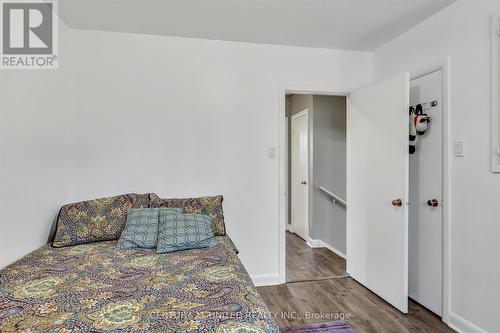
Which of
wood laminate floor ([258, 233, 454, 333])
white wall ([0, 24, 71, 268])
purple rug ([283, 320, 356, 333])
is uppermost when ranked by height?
white wall ([0, 24, 71, 268])

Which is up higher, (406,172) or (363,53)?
(363,53)

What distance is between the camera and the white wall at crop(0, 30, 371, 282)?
264cm

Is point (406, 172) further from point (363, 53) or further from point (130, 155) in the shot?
point (130, 155)

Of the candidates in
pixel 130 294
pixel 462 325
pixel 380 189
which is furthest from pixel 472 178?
pixel 130 294

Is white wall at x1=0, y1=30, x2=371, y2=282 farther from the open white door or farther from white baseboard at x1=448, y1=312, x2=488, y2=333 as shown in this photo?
white baseboard at x1=448, y1=312, x2=488, y2=333

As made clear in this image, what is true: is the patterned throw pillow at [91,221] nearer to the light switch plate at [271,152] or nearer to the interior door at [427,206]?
the light switch plate at [271,152]

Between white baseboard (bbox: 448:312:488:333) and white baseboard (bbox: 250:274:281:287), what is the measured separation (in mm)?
1458

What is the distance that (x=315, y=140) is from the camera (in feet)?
14.1

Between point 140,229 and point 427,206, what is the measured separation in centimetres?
234

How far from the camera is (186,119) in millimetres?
2809

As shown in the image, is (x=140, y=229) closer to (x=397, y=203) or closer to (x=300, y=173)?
(x=397, y=203)

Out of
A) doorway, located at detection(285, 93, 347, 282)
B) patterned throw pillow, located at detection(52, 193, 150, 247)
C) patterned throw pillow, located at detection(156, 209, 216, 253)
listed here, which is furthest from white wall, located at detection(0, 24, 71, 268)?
doorway, located at detection(285, 93, 347, 282)

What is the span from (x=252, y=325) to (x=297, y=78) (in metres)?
2.52

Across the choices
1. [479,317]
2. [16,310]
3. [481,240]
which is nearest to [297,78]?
[481,240]
